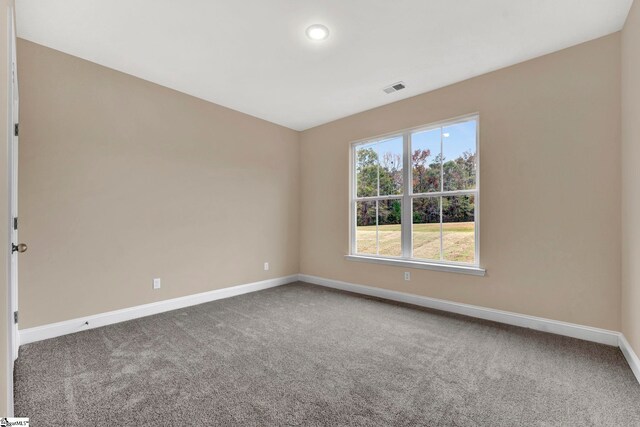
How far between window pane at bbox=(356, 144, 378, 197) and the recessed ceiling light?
6.74 ft

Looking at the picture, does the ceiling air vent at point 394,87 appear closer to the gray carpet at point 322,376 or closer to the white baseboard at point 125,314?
the gray carpet at point 322,376

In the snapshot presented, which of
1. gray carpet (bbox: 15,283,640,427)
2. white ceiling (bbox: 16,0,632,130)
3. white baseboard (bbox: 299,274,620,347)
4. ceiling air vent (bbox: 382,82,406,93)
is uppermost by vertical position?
white ceiling (bbox: 16,0,632,130)

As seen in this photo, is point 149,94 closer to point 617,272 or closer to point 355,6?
point 355,6

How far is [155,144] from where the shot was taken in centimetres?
343

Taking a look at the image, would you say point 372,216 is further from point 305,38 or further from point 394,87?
point 305,38

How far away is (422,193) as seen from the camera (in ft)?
12.5

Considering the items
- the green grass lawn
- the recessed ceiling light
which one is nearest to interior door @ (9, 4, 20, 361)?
the recessed ceiling light

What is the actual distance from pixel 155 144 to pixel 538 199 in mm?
4239

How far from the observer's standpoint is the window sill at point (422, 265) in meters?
3.27

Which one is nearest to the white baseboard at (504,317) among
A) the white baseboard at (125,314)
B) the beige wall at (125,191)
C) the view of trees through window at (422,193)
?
the view of trees through window at (422,193)

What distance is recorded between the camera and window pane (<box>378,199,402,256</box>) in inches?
159

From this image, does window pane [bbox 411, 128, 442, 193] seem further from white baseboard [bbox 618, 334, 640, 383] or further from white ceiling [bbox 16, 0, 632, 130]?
white baseboard [bbox 618, 334, 640, 383]

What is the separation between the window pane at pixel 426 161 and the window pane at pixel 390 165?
22cm

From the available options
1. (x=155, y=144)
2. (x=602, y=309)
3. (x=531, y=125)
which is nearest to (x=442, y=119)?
(x=531, y=125)
